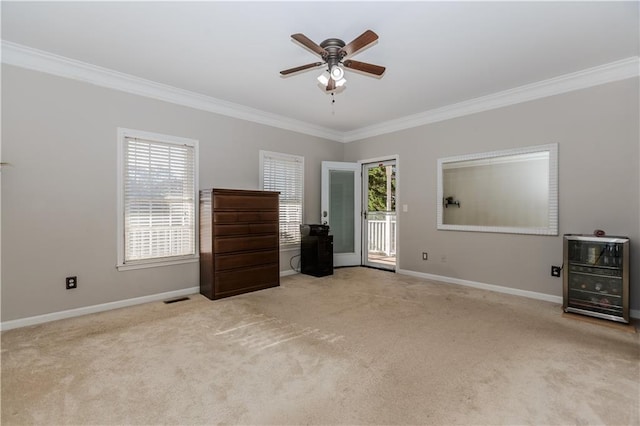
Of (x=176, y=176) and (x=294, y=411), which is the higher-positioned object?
(x=176, y=176)

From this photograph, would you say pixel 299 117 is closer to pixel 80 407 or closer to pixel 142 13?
pixel 142 13

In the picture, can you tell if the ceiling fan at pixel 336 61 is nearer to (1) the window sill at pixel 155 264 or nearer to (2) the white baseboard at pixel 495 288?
(1) the window sill at pixel 155 264

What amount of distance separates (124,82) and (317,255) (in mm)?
3432

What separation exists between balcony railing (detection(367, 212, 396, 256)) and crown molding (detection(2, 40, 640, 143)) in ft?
7.45

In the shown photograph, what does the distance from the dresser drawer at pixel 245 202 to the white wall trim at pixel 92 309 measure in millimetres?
1224

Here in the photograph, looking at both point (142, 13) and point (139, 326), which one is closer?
point (142, 13)

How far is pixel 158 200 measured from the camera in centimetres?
370

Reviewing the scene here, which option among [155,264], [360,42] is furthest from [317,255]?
[360,42]

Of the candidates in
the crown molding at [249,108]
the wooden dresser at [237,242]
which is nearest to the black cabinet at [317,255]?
the wooden dresser at [237,242]

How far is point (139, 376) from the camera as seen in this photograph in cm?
202

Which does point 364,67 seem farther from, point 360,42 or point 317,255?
point 317,255

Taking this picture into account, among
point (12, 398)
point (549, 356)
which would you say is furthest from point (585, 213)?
point (12, 398)

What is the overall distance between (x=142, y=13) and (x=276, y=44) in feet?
3.50

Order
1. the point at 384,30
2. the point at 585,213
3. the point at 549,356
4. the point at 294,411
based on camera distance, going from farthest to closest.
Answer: the point at 585,213
the point at 384,30
the point at 549,356
the point at 294,411
